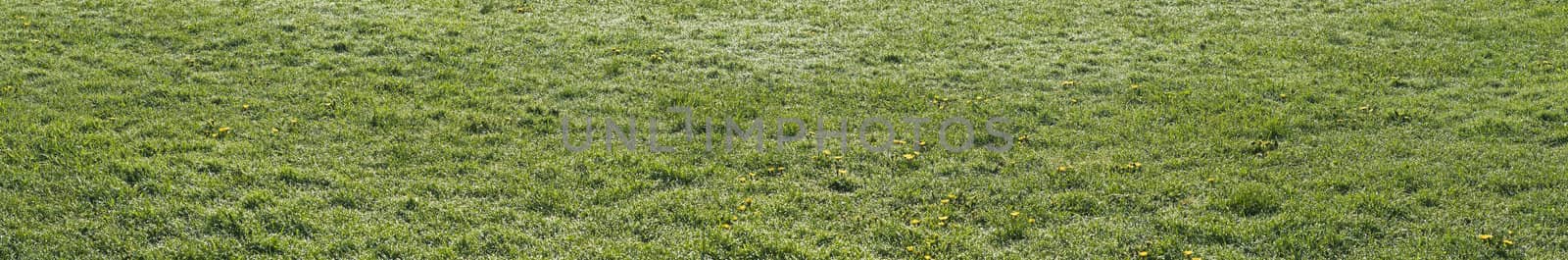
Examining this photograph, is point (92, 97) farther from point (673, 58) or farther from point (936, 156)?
point (936, 156)

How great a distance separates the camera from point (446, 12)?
13758 mm

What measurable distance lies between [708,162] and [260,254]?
2993mm

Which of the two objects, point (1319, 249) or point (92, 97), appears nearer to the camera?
point (1319, 249)

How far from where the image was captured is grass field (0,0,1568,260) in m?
7.54

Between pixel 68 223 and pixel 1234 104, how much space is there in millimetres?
8238

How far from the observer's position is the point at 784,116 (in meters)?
10.2

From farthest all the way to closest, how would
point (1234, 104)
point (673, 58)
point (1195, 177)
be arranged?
point (673, 58) < point (1234, 104) < point (1195, 177)

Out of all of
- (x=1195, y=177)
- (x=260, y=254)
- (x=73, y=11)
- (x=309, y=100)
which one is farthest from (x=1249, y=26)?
(x=73, y=11)

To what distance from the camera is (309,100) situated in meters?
10.5

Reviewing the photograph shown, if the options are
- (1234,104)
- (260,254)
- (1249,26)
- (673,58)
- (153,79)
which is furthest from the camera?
(1249,26)

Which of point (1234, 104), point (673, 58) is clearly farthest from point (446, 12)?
point (1234, 104)

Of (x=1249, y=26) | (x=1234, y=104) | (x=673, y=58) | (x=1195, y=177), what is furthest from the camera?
(x=1249, y=26)

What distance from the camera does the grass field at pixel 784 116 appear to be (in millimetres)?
7535

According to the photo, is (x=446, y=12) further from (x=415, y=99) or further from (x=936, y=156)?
(x=936, y=156)
